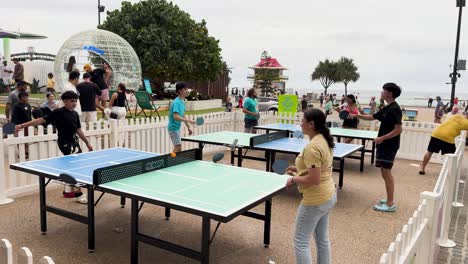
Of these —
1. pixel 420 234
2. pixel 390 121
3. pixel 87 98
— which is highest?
pixel 87 98

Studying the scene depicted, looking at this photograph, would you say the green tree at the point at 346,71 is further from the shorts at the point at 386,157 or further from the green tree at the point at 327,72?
the shorts at the point at 386,157

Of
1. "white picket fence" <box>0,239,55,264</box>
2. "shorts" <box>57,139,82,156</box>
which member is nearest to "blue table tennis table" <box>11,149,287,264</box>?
"shorts" <box>57,139,82,156</box>

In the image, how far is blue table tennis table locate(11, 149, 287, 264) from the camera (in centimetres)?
361

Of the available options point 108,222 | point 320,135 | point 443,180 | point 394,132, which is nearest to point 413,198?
point 394,132

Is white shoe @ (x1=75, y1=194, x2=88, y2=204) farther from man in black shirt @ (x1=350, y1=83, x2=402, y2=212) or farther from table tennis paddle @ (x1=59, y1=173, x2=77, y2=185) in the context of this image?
man in black shirt @ (x1=350, y1=83, x2=402, y2=212)

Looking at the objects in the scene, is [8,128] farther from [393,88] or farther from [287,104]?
[287,104]

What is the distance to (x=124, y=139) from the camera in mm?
9039

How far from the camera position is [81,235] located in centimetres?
528

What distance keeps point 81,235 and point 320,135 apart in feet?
11.7

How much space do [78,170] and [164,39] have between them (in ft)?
77.5

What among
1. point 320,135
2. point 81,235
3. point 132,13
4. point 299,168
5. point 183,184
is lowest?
point 81,235

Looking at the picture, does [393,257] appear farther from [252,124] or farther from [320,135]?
[252,124]

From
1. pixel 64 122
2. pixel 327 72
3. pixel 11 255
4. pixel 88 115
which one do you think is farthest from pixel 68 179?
pixel 327 72

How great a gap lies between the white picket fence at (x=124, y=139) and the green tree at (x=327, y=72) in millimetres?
60353
